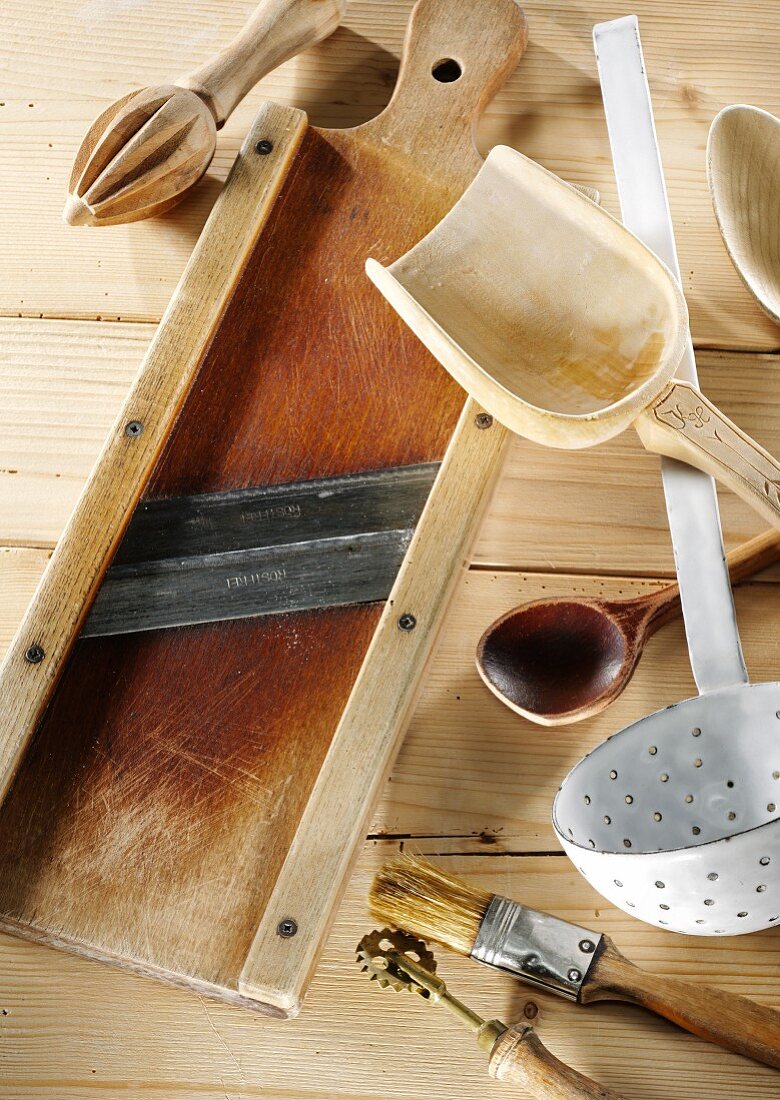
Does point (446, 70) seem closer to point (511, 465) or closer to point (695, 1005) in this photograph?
point (511, 465)

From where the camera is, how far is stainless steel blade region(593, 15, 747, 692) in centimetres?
53

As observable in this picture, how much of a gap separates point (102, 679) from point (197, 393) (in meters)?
0.18

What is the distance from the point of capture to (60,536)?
61cm

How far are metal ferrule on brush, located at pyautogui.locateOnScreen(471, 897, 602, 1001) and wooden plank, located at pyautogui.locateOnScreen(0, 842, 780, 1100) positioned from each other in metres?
0.03

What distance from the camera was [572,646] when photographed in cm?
58

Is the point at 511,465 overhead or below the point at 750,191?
below

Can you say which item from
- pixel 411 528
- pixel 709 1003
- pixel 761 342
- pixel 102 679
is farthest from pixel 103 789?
pixel 761 342

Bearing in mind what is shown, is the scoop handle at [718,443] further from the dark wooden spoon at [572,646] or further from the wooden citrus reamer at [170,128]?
the wooden citrus reamer at [170,128]

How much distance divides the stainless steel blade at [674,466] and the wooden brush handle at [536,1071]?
20 cm

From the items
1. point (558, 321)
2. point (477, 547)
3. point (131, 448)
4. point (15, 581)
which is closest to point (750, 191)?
point (558, 321)

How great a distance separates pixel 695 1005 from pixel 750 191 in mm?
475

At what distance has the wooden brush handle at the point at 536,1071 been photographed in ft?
1.60

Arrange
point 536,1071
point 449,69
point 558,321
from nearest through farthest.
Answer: point 536,1071, point 558,321, point 449,69

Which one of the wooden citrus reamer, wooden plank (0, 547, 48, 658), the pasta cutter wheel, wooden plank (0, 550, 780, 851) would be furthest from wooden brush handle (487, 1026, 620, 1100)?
the wooden citrus reamer
